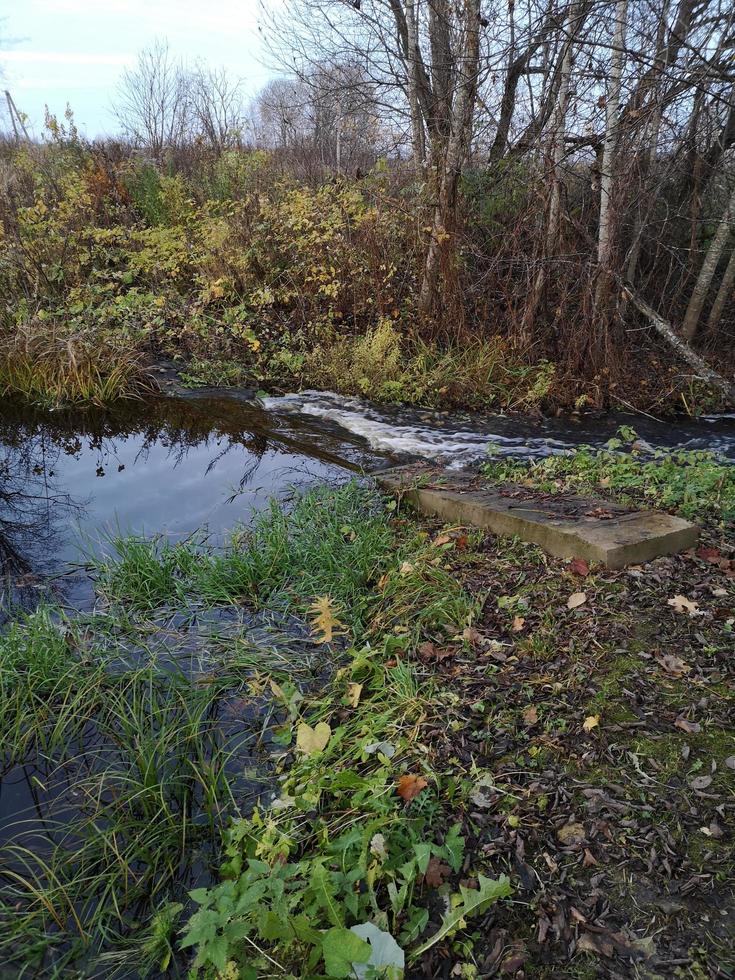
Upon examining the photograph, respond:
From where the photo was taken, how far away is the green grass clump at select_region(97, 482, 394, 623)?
397cm

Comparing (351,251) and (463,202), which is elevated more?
(463,202)

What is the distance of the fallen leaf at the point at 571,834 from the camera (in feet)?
6.98

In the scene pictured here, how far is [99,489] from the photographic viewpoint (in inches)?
231

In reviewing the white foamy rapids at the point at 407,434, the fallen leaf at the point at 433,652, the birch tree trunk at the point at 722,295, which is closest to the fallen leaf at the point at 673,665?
the fallen leaf at the point at 433,652

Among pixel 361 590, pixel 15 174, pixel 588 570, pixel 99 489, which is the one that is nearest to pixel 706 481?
pixel 588 570

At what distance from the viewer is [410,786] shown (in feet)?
7.75

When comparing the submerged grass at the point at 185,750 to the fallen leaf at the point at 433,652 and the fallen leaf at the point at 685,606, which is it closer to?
the fallen leaf at the point at 433,652

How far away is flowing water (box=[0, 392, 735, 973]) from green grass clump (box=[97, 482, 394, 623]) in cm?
24

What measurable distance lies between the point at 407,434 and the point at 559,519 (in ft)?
11.0

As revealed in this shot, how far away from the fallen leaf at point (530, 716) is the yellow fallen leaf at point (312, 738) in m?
0.83

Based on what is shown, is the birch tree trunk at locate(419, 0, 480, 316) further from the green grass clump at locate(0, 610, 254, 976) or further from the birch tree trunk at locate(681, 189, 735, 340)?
the green grass clump at locate(0, 610, 254, 976)

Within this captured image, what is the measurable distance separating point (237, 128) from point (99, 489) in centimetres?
1155

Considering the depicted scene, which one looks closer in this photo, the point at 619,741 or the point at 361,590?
the point at 619,741

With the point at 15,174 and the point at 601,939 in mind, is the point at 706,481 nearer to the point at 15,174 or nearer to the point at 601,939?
the point at 601,939
